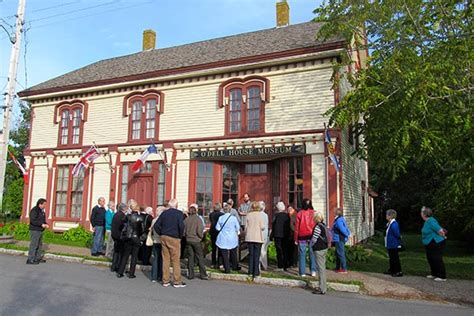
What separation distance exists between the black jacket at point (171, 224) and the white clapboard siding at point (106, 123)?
9.41 metres

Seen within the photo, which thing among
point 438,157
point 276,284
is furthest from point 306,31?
point 276,284

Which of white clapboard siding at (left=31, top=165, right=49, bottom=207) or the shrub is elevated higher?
white clapboard siding at (left=31, top=165, right=49, bottom=207)

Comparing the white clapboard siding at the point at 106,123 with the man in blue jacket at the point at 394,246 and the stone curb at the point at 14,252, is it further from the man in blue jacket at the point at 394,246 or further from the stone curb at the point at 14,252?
the man in blue jacket at the point at 394,246

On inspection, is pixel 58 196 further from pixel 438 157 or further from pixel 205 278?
pixel 438 157

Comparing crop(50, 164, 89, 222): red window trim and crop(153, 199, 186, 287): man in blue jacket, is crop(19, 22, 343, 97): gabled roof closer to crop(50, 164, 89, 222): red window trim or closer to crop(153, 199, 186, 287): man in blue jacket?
crop(50, 164, 89, 222): red window trim

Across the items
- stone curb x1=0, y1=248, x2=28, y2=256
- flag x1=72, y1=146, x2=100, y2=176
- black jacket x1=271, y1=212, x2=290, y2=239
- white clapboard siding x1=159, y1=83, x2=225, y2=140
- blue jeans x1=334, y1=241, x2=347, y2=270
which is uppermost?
white clapboard siding x1=159, y1=83, x2=225, y2=140

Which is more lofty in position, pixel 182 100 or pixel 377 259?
pixel 182 100

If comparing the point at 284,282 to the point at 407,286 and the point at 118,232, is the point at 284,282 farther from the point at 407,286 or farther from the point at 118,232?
the point at 118,232

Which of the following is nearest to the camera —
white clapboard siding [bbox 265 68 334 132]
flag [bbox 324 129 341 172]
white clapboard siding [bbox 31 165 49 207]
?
flag [bbox 324 129 341 172]

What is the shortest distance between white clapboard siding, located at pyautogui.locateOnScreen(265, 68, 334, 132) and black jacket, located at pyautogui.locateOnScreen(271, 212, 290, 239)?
4667mm

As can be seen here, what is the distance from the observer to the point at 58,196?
19.0m

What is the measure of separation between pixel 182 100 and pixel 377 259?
9.42 meters

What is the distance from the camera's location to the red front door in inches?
665

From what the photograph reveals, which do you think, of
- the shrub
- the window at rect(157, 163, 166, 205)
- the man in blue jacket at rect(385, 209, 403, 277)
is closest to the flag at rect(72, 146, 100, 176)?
the shrub
